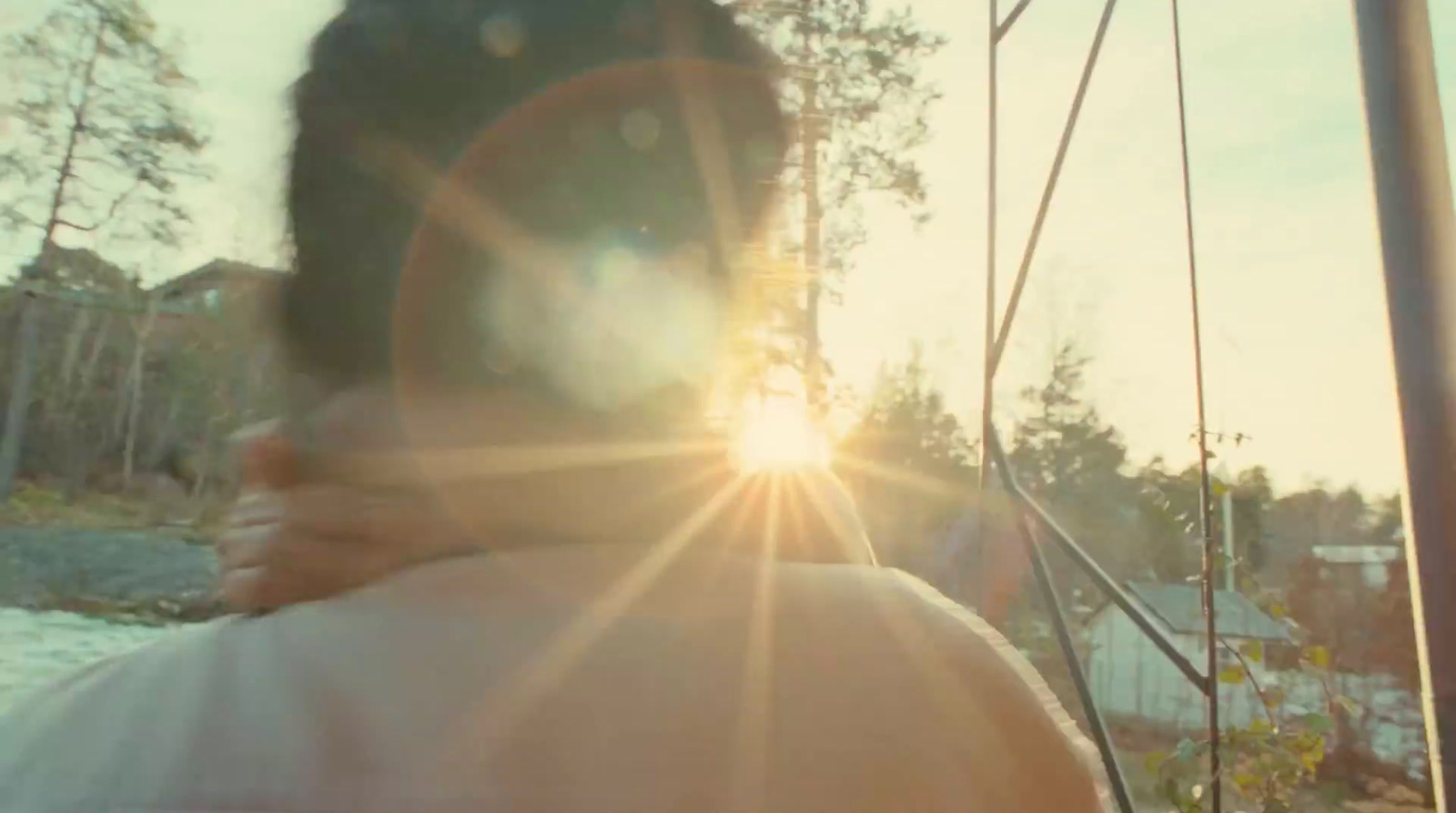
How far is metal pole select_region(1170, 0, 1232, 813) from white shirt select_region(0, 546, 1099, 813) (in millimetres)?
1084

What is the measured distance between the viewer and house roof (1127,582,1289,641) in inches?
63.7

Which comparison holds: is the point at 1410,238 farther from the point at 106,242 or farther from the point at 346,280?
the point at 106,242

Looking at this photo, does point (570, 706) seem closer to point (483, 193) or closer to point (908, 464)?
point (483, 193)

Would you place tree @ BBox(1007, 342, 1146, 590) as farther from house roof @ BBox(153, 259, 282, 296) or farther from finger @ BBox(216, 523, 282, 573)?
finger @ BBox(216, 523, 282, 573)

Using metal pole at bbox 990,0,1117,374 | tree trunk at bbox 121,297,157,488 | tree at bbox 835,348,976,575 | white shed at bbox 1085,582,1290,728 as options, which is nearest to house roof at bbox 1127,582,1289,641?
white shed at bbox 1085,582,1290,728

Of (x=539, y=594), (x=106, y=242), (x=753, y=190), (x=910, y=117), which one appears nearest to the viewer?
(x=539, y=594)

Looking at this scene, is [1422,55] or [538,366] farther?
[1422,55]

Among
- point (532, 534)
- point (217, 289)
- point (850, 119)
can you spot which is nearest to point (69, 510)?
point (217, 289)

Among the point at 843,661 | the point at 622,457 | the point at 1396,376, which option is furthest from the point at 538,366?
the point at 1396,376

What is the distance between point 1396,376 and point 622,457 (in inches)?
32.8

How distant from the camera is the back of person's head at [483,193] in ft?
1.73

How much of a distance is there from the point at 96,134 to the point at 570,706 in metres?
1.27

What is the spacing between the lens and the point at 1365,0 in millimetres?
1073

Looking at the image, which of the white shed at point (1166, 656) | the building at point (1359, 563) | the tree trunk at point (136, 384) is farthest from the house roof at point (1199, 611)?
the tree trunk at point (136, 384)
